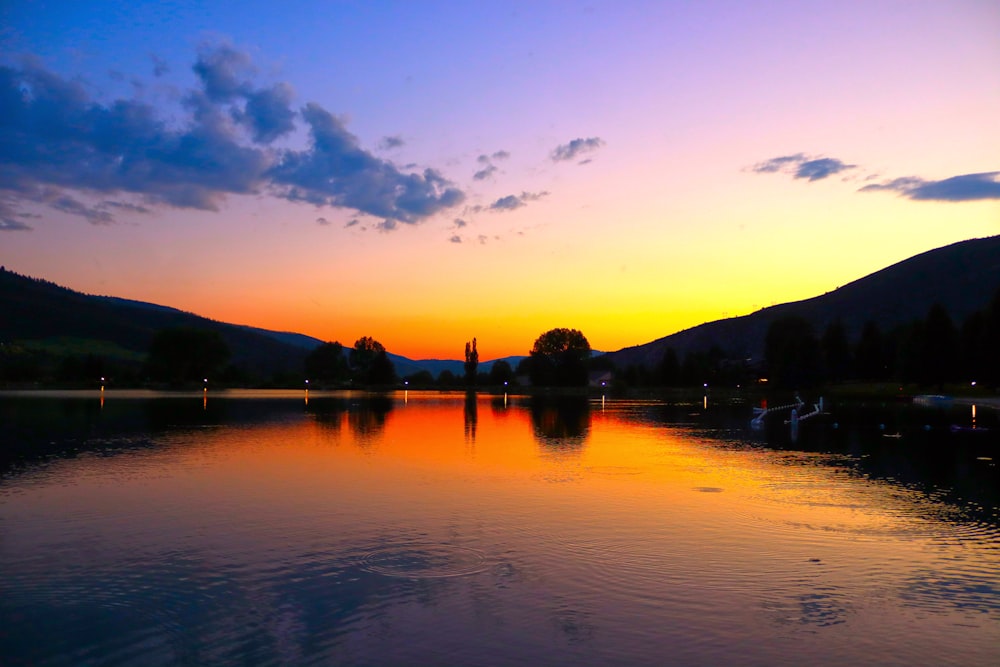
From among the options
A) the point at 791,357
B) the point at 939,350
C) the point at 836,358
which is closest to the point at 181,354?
the point at 791,357

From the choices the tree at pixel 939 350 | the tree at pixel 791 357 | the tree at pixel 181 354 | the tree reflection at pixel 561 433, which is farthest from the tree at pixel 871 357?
the tree at pixel 181 354

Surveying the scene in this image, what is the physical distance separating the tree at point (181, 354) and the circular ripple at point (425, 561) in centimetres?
15237

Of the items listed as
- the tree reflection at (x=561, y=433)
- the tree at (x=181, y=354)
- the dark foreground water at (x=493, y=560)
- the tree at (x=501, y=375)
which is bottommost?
the dark foreground water at (x=493, y=560)

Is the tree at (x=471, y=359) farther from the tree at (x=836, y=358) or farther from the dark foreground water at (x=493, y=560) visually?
the dark foreground water at (x=493, y=560)

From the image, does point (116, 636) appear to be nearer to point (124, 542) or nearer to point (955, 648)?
point (124, 542)

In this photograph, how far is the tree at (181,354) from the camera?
15450 cm

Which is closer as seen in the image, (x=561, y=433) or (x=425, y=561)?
(x=425, y=561)

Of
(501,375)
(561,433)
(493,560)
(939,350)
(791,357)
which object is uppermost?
(791,357)

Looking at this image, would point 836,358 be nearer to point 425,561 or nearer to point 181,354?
point 181,354

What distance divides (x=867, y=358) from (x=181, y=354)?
134537mm

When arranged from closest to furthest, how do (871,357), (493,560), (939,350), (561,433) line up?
(493,560) < (561,433) < (939,350) < (871,357)

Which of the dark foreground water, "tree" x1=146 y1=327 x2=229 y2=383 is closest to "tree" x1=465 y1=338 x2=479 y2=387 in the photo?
"tree" x1=146 y1=327 x2=229 y2=383

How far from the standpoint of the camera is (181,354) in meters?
154

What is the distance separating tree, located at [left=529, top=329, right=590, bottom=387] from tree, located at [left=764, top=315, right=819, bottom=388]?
41.0 metres
